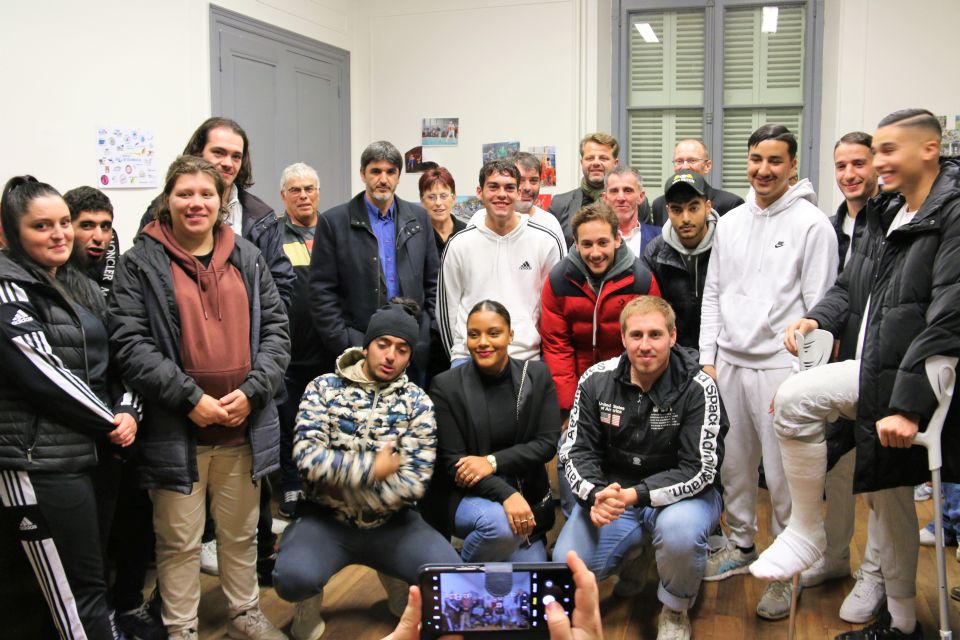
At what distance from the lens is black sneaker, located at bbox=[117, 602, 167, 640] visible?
8.39ft

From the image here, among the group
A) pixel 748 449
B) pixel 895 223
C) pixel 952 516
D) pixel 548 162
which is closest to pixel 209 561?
pixel 748 449

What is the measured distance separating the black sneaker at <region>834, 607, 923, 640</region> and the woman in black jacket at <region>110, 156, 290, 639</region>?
181cm

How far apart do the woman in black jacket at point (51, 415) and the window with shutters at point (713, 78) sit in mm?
4669

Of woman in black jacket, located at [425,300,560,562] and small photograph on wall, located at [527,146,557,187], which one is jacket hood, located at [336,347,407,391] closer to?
woman in black jacket, located at [425,300,560,562]

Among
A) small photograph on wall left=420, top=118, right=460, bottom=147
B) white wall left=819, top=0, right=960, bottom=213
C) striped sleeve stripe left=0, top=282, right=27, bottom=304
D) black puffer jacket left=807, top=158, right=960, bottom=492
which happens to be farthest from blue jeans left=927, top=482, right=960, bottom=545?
small photograph on wall left=420, top=118, right=460, bottom=147

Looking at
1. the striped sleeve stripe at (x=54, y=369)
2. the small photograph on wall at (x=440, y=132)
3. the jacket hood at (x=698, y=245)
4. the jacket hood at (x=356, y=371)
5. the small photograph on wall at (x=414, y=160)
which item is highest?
the small photograph on wall at (x=440, y=132)

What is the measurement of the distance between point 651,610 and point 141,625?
66.9 inches

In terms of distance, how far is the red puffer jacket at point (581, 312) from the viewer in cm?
304

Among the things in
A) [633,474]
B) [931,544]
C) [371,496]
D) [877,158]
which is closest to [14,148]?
[371,496]

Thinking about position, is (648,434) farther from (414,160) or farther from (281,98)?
(414,160)

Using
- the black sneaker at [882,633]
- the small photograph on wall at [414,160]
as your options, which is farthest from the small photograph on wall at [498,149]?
the black sneaker at [882,633]

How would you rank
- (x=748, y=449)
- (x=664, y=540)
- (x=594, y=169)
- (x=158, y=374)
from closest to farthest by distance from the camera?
1. (x=158, y=374)
2. (x=664, y=540)
3. (x=748, y=449)
4. (x=594, y=169)

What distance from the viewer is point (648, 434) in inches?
107

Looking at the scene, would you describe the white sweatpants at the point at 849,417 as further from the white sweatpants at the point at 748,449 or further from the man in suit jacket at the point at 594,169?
the man in suit jacket at the point at 594,169
